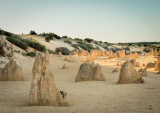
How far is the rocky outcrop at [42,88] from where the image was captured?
4.25 m

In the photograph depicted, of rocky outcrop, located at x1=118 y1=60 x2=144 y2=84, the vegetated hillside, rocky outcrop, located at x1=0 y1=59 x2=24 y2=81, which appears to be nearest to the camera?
rocky outcrop, located at x1=118 y1=60 x2=144 y2=84

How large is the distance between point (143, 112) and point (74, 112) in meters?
1.42

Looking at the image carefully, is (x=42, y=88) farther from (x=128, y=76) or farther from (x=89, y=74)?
(x=89, y=74)

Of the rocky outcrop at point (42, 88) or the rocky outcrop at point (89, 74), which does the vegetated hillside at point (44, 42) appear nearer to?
the rocky outcrop at point (89, 74)

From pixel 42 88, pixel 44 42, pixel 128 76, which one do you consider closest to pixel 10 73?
pixel 42 88

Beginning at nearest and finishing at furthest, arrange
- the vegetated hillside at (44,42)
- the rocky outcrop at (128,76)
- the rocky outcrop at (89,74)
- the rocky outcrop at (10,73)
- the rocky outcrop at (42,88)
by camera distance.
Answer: the rocky outcrop at (42,88) → the rocky outcrop at (128,76) → the rocky outcrop at (10,73) → the rocky outcrop at (89,74) → the vegetated hillside at (44,42)

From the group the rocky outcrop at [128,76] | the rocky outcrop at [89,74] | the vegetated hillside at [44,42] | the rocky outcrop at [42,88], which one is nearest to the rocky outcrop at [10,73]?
the rocky outcrop at [89,74]

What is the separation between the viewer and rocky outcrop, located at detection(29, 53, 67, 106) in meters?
4.25

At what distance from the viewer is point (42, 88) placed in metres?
4.27

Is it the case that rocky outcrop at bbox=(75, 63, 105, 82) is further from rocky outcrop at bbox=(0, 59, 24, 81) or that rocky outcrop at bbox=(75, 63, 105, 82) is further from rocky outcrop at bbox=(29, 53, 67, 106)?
rocky outcrop at bbox=(29, 53, 67, 106)

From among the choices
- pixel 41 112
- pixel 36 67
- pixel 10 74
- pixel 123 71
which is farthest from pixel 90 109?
pixel 10 74

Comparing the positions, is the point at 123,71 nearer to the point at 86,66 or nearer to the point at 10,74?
the point at 86,66

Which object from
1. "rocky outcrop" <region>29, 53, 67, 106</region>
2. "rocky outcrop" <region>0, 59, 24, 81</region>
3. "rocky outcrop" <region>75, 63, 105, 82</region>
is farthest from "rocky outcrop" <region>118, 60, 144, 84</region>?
"rocky outcrop" <region>0, 59, 24, 81</region>

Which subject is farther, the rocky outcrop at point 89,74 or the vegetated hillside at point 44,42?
the vegetated hillside at point 44,42
